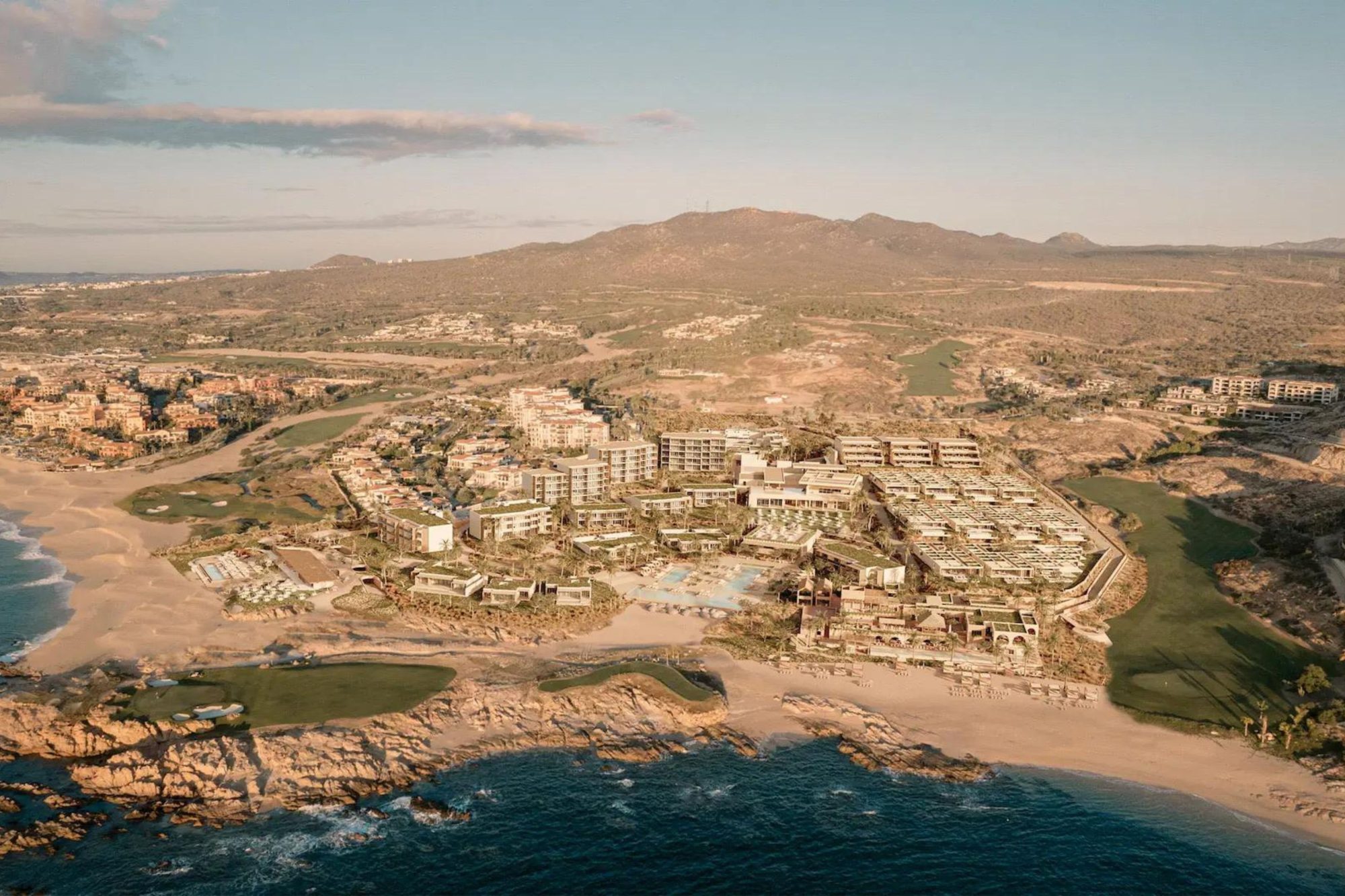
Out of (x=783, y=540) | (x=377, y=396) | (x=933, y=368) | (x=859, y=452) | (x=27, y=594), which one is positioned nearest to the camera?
(x=27, y=594)

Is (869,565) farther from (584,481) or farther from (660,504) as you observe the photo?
(584,481)

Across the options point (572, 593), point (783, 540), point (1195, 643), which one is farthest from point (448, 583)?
point (1195, 643)

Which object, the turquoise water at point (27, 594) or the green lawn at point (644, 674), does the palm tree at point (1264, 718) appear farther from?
the turquoise water at point (27, 594)

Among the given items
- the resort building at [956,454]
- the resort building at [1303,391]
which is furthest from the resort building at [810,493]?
the resort building at [1303,391]

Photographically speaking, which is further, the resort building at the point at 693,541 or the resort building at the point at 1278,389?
the resort building at the point at 1278,389

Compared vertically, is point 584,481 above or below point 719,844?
above

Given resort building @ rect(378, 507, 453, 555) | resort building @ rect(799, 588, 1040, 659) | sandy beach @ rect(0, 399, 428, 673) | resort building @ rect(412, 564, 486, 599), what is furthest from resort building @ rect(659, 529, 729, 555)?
sandy beach @ rect(0, 399, 428, 673)
